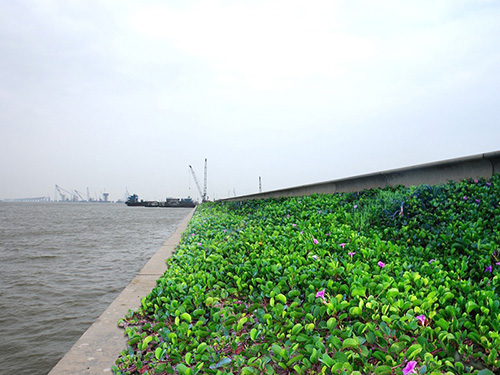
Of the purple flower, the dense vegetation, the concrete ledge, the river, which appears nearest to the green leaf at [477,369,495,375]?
the dense vegetation

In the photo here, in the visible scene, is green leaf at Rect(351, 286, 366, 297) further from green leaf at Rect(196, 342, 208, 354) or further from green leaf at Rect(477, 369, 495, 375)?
green leaf at Rect(196, 342, 208, 354)

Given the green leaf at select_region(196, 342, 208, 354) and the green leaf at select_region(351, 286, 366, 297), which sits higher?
the green leaf at select_region(351, 286, 366, 297)

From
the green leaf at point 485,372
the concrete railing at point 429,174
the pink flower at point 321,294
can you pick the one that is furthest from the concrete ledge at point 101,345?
the concrete railing at point 429,174

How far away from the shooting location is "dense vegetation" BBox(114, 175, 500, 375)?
2.02 m

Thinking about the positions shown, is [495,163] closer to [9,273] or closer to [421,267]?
[421,267]

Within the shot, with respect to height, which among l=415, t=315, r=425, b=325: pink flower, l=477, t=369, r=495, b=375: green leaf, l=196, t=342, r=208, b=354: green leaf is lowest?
l=196, t=342, r=208, b=354: green leaf

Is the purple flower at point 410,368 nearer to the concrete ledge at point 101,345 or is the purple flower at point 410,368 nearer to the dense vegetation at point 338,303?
the dense vegetation at point 338,303

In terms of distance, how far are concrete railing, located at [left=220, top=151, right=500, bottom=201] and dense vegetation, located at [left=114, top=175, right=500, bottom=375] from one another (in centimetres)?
142

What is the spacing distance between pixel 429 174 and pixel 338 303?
5297mm

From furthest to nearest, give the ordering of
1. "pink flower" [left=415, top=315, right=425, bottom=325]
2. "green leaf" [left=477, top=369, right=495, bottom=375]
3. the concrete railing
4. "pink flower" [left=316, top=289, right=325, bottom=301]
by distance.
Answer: the concrete railing < "pink flower" [left=316, top=289, right=325, bottom=301] < "pink flower" [left=415, top=315, right=425, bottom=325] < "green leaf" [left=477, top=369, right=495, bottom=375]

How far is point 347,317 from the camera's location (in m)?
2.43

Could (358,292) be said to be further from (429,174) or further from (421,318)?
(429,174)

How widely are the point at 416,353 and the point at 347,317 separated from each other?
0.58 meters

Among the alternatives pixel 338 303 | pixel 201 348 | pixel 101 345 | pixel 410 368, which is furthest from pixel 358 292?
pixel 101 345
